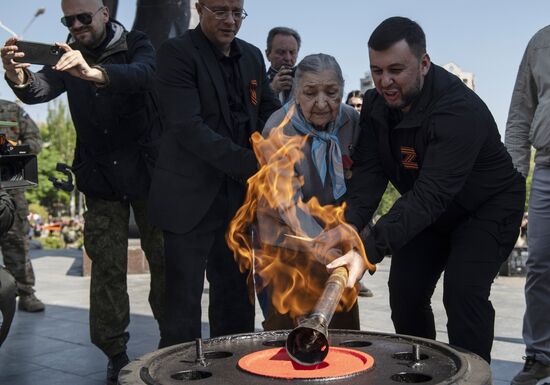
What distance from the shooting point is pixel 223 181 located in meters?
4.08

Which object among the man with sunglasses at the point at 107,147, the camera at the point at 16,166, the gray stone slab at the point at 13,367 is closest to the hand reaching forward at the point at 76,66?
the man with sunglasses at the point at 107,147

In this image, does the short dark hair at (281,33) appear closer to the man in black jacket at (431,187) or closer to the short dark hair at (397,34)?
the man in black jacket at (431,187)

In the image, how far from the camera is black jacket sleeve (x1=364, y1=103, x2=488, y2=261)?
9.96ft

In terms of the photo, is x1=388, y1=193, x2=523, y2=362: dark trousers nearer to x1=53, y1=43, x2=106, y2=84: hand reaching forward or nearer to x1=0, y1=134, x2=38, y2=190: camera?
x1=53, y1=43, x2=106, y2=84: hand reaching forward

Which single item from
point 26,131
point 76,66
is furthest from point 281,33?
point 26,131

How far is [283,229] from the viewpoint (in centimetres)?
402

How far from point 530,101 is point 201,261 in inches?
87.5

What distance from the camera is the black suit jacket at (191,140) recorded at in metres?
3.80

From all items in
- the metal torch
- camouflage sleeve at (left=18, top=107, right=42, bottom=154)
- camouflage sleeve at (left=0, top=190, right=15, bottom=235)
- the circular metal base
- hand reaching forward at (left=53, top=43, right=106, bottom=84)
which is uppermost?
hand reaching forward at (left=53, top=43, right=106, bottom=84)

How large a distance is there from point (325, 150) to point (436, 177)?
909 millimetres

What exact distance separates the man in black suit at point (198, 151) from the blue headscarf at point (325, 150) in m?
0.34

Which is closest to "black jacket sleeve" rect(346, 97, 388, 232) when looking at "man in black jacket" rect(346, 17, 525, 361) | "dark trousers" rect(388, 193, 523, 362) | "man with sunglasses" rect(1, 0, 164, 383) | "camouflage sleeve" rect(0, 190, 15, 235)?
"man in black jacket" rect(346, 17, 525, 361)

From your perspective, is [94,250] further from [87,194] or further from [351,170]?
[351,170]

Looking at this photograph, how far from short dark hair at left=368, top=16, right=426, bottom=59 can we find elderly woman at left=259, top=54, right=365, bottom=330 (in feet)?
2.15
